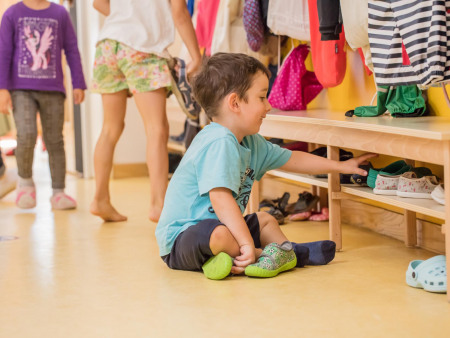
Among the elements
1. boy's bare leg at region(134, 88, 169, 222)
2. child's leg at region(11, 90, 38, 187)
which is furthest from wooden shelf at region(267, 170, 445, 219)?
child's leg at region(11, 90, 38, 187)

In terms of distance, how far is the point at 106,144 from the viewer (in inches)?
121

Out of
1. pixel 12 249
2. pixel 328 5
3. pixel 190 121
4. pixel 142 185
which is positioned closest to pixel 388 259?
pixel 328 5

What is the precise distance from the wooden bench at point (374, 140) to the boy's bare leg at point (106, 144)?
2.16ft

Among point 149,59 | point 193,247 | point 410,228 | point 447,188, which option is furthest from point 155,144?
point 447,188

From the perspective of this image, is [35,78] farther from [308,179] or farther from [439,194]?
[439,194]

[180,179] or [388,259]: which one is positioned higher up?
[180,179]

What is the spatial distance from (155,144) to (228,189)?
2.80ft

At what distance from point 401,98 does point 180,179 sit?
847 mm

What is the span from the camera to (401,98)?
2.43m

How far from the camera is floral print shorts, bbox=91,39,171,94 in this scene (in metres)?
2.92

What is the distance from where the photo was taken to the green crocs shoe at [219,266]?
2.06 metres

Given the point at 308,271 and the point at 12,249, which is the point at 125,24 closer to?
the point at 12,249

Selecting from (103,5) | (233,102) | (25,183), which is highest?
(103,5)

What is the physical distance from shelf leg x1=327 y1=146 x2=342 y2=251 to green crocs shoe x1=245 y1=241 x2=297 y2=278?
0.38m
